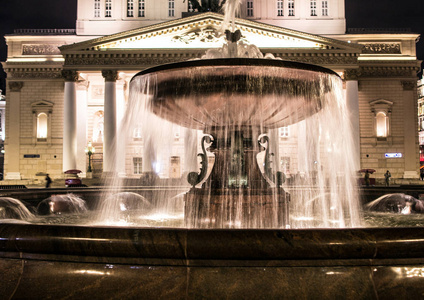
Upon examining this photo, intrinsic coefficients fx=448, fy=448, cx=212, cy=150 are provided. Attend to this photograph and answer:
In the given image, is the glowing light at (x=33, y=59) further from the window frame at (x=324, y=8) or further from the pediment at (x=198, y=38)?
the window frame at (x=324, y=8)

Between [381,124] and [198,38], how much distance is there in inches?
714

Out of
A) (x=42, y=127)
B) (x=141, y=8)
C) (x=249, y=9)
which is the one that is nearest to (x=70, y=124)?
(x=42, y=127)

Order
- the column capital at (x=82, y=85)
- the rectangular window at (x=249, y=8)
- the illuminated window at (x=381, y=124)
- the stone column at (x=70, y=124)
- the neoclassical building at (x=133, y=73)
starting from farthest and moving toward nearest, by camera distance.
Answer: the rectangular window at (x=249, y=8) → the illuminated window at (x=381, y=124) → the column capital at (x=82, y=85) → the neoclassical building at (x=133, y=73) → the stone column at (x=70, y=124)

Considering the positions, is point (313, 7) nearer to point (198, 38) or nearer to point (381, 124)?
point (381, 124)

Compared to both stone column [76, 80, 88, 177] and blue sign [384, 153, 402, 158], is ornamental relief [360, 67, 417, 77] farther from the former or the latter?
stone column [76, 80, 88, 177]

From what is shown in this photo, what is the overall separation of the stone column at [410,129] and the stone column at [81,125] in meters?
27.2

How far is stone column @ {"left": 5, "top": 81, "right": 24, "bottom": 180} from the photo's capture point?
1523 inches

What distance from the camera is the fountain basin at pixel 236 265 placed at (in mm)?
3096

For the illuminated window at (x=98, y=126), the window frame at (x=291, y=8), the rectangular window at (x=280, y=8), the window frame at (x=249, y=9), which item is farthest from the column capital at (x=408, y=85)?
the illuminated window at (x=98, y=126)

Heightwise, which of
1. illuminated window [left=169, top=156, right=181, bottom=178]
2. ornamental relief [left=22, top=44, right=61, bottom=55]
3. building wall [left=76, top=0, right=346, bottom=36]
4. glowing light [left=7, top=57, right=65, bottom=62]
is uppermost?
building wall [left=76, top=0, right=346, bottom=36]

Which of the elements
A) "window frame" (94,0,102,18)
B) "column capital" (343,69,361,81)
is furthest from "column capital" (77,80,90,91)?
"column capital" (343,69,361,81)

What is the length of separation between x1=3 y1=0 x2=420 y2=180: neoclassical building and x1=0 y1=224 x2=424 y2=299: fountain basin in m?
31.0

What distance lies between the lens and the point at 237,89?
6.00 m

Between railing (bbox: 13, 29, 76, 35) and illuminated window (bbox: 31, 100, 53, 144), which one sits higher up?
railing (bbox: 13, 29, 76, 35)
